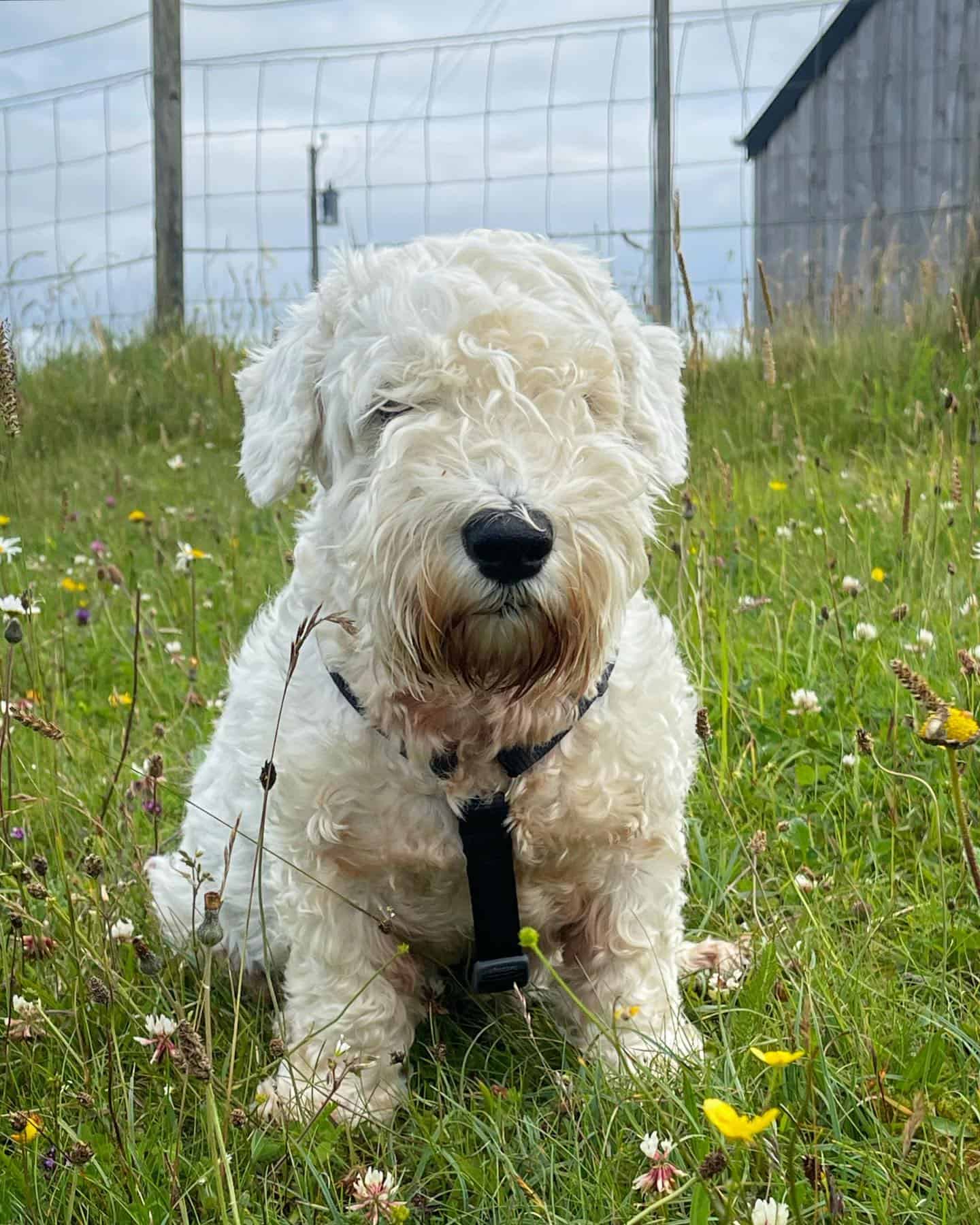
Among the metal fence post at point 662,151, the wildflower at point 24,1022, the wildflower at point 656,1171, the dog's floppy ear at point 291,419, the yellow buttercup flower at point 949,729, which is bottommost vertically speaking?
the wildflower at point 24,1022

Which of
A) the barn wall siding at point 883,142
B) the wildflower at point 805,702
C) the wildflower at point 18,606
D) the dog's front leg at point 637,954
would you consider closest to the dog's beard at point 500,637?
the dog's front leg at point 637,954

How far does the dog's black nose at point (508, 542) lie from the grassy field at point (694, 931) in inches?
28.0

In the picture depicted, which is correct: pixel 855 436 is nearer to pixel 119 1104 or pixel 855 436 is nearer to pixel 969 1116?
pixel 969 1116

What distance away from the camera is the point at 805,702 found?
3906 millimetres

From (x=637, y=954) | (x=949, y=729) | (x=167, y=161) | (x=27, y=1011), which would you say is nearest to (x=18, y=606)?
(x=27, y=1011)

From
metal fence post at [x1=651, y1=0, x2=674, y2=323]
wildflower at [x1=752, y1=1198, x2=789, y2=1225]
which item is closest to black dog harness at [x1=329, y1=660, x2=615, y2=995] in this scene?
wildflower at [x1=752, y1=1198, x2=789, y2=1225]

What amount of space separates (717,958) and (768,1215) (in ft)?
4.98

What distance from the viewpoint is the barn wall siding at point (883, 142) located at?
14.8 meters

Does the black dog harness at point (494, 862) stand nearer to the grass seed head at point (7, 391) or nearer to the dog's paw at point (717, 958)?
the dog's paw at point (717, 958)

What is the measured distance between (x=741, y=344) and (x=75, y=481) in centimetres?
455

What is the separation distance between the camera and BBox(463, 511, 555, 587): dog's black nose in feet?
7.58

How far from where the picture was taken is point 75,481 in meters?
8.65

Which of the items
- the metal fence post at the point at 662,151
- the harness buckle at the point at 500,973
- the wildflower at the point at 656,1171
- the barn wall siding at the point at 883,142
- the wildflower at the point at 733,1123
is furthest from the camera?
the barn wall siding at the point at 883,142

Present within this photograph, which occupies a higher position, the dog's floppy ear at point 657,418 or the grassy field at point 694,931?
the dog's floppy ear at point 657,418
